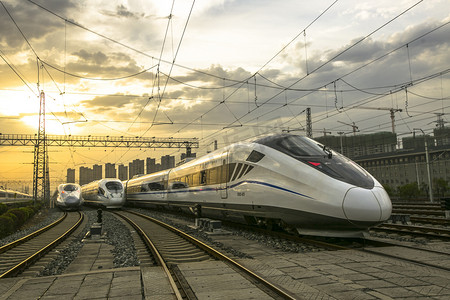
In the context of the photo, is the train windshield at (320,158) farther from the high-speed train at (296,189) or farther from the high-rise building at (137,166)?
the high-rise building at (137,166)

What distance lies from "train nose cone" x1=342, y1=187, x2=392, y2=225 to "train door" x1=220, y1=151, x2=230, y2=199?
5.67 metres

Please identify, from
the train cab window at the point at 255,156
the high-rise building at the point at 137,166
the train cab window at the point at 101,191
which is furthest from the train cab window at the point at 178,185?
the high-rise building at the point at 137,166

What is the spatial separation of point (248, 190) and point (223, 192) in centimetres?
229

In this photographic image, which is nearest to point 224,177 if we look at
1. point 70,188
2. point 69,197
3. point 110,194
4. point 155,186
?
point 155,186

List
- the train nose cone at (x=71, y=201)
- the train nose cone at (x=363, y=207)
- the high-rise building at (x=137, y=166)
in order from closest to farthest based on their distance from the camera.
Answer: the train nose cone at (x=363, y=207) < the train nose cone at (x=71, y=201) < the high-rise building at (x=137, y=166)

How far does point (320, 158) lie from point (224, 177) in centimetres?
478

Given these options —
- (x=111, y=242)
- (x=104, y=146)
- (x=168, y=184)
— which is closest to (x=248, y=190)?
(x=111, y=242)

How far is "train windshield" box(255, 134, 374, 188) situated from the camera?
30.5 feet

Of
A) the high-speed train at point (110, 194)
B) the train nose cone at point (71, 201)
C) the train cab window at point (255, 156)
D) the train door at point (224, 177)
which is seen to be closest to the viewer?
the train cab window at point (255, 156)

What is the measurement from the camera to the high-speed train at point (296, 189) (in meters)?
8.78

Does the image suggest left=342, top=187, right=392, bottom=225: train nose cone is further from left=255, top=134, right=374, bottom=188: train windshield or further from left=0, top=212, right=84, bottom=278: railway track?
left=0, top=212, right=84, bottom=278: railway track

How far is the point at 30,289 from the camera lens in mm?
6137

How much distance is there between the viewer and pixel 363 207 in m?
8.59

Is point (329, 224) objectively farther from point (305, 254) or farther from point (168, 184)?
point (168, 184)
